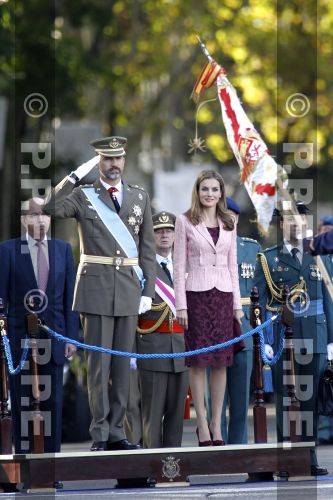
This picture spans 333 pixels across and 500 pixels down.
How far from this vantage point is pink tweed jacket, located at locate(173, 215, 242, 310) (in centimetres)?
1374

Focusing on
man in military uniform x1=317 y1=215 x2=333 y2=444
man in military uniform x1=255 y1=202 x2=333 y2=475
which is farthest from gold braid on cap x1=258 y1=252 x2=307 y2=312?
man in military uniform x1=317 y1=215 x2=333 y2=444

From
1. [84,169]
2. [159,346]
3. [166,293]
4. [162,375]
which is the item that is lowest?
[162,375]

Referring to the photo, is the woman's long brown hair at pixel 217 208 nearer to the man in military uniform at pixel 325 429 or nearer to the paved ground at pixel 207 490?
the paved ground at pixel 207 490

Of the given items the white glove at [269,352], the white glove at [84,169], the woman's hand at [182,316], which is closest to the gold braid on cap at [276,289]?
the white glove at [269,352]

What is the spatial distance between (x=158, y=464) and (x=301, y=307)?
80.0 inches

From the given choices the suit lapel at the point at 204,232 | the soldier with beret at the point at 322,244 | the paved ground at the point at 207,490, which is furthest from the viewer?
the suit lapel at the point at 204,232

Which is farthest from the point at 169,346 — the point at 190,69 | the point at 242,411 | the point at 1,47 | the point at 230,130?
the point at 190,69

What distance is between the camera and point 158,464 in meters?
13.1

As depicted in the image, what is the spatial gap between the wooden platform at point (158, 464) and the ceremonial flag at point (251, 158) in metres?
2.73

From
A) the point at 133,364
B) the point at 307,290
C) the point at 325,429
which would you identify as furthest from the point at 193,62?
the point at 307,290

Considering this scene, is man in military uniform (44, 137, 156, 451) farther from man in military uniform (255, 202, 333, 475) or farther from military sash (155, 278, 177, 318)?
man in military uniform (255, 202, 333, 475)

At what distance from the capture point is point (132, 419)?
625 inches

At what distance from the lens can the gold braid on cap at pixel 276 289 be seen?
14398 mm

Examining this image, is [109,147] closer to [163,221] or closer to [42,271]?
[42,271]
